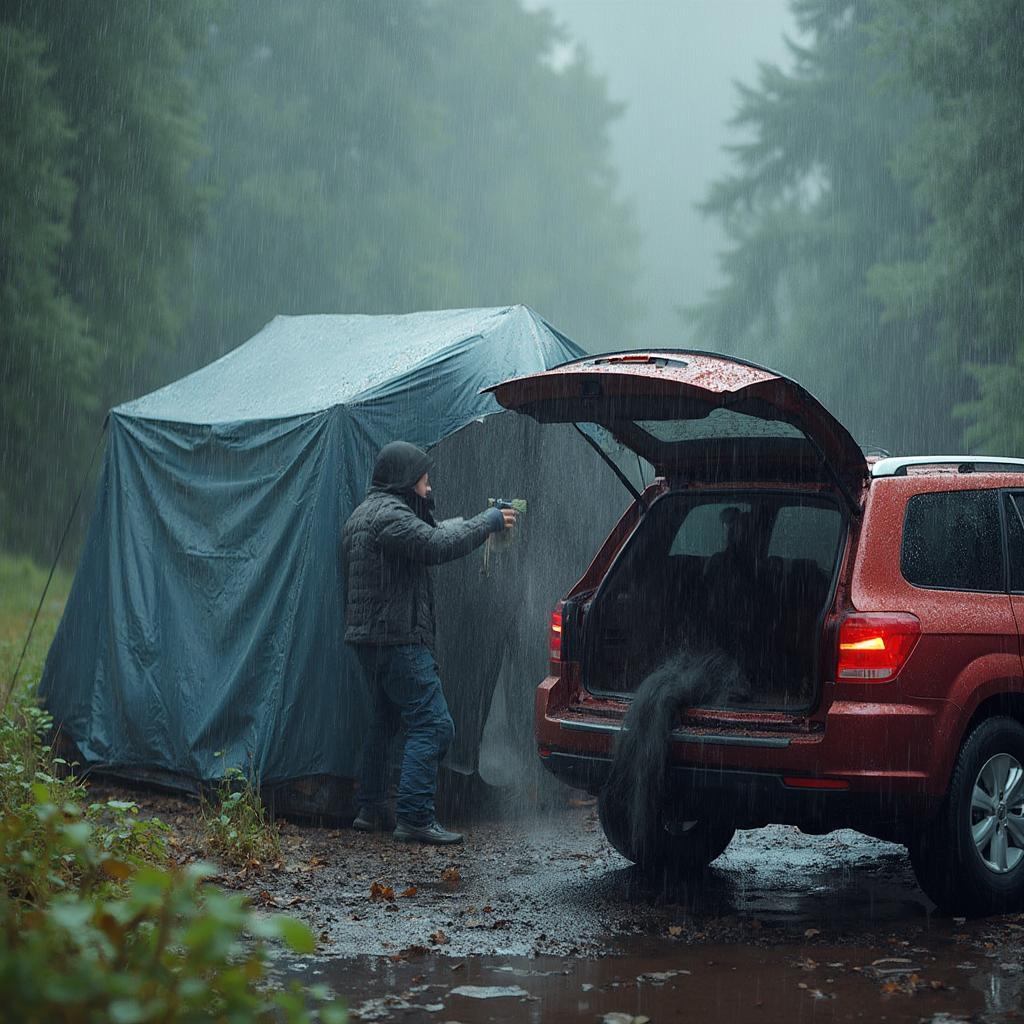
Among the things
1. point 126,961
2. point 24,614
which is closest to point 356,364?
point 126,961

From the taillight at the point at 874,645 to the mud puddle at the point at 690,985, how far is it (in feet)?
3.41

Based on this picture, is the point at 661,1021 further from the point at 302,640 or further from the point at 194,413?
the point at 194,413

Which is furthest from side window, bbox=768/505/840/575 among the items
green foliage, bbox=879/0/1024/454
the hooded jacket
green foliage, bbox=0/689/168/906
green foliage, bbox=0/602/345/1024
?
green foliage, bbox=879/0/1024/454

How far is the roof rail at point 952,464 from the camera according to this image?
619cm

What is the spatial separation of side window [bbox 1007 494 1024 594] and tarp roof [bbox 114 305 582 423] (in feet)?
10.5

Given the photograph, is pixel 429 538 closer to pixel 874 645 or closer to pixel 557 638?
pixel 557 638

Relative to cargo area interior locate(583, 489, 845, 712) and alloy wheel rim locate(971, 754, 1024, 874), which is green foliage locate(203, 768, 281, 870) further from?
alloy wheel rim locate(971, 754, 1024, 874)

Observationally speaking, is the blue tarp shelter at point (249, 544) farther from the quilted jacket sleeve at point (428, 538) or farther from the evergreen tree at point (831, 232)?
the evergreen tree at point (831, 232)

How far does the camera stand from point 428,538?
7.61m

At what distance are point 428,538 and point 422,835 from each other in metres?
1.57

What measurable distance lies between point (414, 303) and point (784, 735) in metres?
25.6

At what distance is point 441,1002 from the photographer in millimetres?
4867

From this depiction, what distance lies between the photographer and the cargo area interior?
268 inches

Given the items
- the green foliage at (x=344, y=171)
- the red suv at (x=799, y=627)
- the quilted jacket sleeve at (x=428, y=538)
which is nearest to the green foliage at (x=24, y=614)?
the quilted jacket sleeve at (x=428, y=538)
